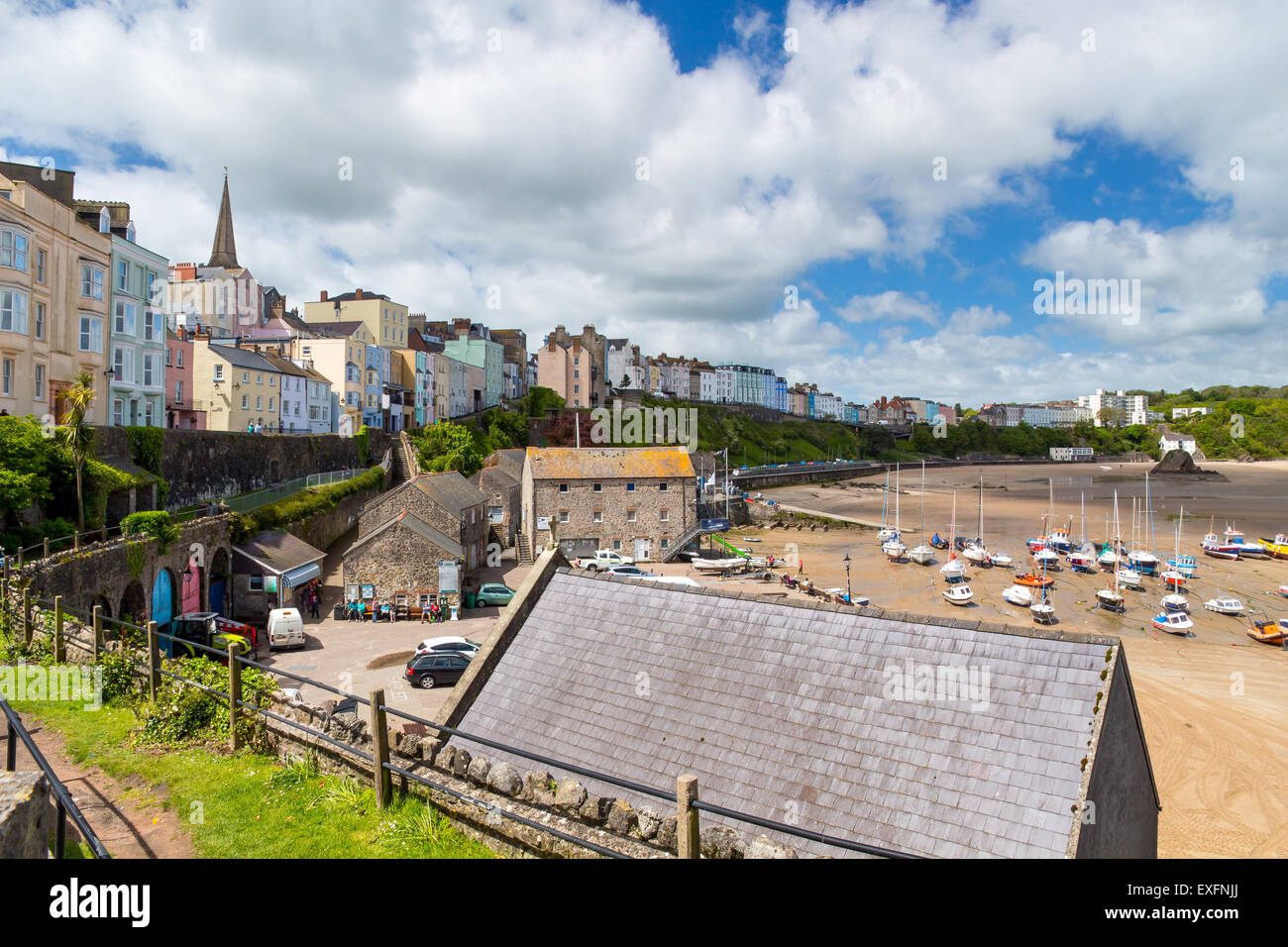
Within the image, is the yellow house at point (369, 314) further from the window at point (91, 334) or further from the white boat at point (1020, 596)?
the white boat at point (1020, 596)

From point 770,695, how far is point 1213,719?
2603 centimetres

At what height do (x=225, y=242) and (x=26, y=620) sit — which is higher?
(x=225, y=242)

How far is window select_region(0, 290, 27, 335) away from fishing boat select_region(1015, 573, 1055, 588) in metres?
55.8

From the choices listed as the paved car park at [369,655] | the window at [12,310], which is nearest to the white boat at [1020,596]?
the paved car park at [369,655]

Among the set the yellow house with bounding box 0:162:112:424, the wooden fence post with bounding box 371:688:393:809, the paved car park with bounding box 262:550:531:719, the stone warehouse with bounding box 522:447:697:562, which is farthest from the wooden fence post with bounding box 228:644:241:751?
the stone warehouse with bounding box 522:447:697:562

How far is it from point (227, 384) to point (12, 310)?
90.2 ft

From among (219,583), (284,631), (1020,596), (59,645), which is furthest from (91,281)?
(1020,596)

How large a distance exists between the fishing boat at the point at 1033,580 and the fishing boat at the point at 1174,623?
721 centimetres

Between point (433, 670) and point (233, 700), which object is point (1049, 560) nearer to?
point (433, 670)

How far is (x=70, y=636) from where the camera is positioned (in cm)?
1313

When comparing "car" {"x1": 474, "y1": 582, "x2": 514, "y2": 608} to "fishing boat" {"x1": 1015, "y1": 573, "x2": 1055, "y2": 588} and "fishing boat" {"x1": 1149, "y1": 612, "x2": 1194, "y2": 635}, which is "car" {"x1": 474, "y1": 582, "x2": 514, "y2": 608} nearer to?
"fishing boat" {"x1": 1015, "y1": 573, "x2": 1055, "y2": 588}

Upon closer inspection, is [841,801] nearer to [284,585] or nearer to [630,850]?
[630,850]

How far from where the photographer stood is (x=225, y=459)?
43875 mm

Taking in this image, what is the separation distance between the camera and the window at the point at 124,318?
3738cm
